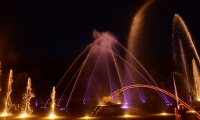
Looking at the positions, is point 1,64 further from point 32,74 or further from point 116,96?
point 116,96

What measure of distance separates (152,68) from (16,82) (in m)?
42.1

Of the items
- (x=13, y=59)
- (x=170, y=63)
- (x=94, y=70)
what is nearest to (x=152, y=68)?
(x=170, y=63)

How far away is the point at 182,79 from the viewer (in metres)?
58.4

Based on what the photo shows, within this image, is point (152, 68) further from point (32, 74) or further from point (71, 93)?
point (32, 74)

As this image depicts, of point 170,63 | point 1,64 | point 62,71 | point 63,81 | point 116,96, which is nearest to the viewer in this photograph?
point 116,96

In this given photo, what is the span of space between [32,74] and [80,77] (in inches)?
556

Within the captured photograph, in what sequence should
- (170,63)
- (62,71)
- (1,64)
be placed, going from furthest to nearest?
1. (170,63)
2. (62,71)
3. (1,64)

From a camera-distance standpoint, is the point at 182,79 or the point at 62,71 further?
the point at 62,71

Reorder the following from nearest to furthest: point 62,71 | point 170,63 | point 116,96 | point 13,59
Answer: point 116,96, point 13,59, point 62,71, point 170,63

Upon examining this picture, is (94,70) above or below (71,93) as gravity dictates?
above

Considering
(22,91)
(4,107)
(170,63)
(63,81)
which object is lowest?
(4,107)

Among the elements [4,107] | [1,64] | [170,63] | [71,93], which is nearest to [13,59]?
[1,64]

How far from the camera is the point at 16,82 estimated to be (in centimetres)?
5181

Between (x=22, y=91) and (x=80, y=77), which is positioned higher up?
(x=80, y=77)
